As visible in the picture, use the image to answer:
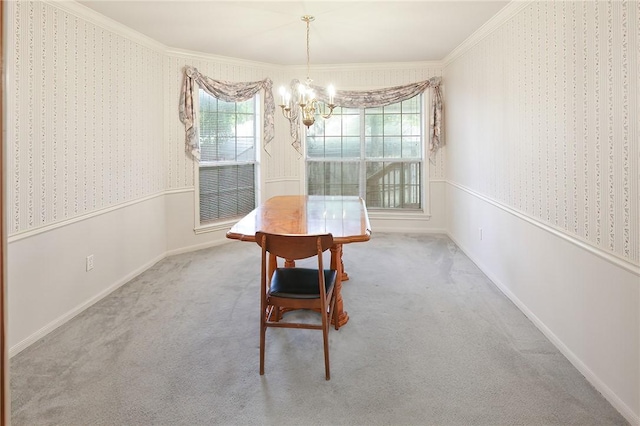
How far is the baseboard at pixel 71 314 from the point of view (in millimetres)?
2547

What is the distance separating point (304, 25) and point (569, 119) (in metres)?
2.53

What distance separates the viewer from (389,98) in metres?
5.72

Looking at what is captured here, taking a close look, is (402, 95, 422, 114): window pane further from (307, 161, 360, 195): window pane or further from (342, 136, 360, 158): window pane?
(307, 161, 360, 195): window pane

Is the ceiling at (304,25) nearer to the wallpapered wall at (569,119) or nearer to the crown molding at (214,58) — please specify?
the crown molding at (214,58)

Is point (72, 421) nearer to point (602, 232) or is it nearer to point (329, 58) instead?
point (602, 232)

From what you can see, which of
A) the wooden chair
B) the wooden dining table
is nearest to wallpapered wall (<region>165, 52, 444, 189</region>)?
the wooden dining table

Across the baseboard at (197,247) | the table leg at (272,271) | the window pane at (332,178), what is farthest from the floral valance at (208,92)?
the table leg at (272,271)

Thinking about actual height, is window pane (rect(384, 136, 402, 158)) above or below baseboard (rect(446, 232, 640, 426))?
above

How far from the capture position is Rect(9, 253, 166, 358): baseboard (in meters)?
2.55

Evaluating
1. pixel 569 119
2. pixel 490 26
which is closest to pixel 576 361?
pixel 569 119

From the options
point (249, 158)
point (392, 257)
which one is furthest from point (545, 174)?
point (249, 158)

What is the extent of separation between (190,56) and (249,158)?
1483 millimetres

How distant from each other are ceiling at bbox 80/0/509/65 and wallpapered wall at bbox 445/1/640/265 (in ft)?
1.76

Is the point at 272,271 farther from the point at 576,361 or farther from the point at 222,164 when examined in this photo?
the point at 222,164
